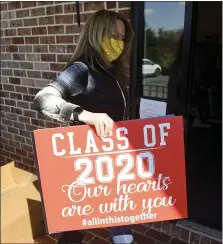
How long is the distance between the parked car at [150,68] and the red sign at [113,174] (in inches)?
40.8

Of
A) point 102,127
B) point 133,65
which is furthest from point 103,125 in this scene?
point 133,65

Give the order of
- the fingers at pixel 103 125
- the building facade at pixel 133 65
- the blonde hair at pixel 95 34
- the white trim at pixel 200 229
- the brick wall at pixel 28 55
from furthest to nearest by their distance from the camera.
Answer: the brick wall at pixel 28 55 → the white trim at pixel 200 229 → the building facade at pixel 133 65 → the blonde hair at pixel 95 34 → the fingers at pixel 103 125

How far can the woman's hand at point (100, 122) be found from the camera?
1329 mm

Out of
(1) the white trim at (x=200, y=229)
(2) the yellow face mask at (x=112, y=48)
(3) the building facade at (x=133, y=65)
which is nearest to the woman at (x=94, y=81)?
(2) the yellow face mask at (x=112, y=48)

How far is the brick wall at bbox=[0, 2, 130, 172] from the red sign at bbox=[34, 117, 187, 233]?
117 cm

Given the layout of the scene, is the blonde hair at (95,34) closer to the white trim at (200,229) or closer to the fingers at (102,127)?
the fingers at (102,127)

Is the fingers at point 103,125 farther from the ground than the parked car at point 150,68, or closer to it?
closer to it

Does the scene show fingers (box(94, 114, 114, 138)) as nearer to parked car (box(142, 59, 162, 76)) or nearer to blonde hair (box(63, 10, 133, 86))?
blonde hair (box(63, 10, 133, 86))

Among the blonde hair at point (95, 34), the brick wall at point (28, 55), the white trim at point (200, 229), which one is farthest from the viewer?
the brick wall at point (28, 55)

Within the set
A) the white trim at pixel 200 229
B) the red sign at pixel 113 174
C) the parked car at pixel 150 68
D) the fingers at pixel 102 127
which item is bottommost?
the white trim at pixel 200 229

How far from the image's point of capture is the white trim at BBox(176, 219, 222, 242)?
2272 mm

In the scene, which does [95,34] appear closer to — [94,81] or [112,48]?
[112,48]

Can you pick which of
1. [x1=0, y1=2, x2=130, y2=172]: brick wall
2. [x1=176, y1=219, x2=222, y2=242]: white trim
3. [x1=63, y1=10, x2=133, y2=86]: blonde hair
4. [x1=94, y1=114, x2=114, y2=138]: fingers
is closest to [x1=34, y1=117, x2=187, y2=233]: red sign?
[x1=94, y1=114, x2=114, y2=138]: fingers

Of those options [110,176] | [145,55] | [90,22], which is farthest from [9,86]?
[110,176]
